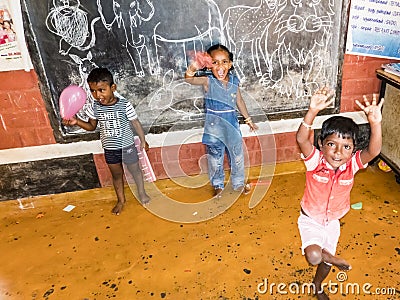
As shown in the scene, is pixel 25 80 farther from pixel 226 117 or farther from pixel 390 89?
pixel 390 89

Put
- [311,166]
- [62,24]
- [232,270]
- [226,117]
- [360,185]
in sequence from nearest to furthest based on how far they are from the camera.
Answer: [311,166] → [232,270] → [62,24] → [226,117] → [360,185]

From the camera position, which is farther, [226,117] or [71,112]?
[226,117]

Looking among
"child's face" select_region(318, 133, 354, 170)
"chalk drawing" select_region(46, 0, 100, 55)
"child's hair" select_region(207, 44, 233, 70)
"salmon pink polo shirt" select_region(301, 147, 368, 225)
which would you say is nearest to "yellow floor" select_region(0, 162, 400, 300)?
"salmon pink polo shirt" select_region(301, 147, 368, 225)

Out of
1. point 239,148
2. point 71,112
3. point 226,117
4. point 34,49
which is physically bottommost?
point 239,148

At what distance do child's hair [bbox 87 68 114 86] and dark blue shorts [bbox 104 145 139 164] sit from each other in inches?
22.8

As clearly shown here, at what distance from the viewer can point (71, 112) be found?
3.03 m

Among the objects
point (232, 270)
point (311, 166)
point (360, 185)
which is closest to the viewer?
point (311, 166)

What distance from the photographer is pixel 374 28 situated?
3293mm

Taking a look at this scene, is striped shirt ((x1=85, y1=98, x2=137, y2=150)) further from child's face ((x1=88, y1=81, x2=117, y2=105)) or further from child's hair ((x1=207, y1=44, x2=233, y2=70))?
child's hair ((x1=207, y1=44, x2=233, y2=70))

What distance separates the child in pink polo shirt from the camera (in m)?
2.02

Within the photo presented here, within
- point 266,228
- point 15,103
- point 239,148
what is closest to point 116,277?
point 266,228

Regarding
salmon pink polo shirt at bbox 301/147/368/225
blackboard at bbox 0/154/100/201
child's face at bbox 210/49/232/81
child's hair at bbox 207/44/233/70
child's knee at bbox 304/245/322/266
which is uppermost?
child's hair at bbox 207/44/233/70

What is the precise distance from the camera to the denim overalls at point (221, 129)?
3.17m

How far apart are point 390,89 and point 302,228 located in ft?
6.13
